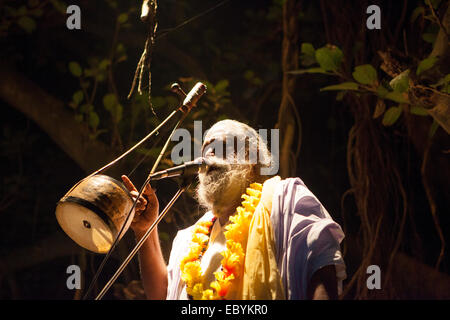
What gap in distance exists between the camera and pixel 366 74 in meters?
1.99

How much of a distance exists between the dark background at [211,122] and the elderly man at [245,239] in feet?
2.75

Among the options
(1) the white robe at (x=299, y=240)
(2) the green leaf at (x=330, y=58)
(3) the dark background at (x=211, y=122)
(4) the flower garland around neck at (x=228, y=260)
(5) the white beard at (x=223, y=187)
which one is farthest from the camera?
(3) the dark background at (x=211, y=122)

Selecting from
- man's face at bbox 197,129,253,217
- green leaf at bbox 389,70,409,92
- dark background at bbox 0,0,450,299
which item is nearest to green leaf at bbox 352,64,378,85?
green leaf at bbox 389,70,409,92

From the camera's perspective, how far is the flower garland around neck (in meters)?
1.47

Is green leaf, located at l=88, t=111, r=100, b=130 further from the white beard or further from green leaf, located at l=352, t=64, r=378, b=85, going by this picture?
green leaf, located at l=352, t=64, r=378, b=85

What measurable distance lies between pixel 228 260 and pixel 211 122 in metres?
1.74

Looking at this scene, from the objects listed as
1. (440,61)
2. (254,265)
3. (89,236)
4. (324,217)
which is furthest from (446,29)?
(89,236)

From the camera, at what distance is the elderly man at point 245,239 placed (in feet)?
4.42

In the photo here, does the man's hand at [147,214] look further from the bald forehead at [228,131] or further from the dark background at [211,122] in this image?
the dark background at [211,122]

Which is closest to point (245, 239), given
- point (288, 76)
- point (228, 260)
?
point (228, 260)

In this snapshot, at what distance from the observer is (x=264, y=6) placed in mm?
3738

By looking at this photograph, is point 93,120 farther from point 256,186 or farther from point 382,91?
point 382,91

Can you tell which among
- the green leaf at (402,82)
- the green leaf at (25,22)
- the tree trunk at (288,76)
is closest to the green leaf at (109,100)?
the green leaf at (25,22)
